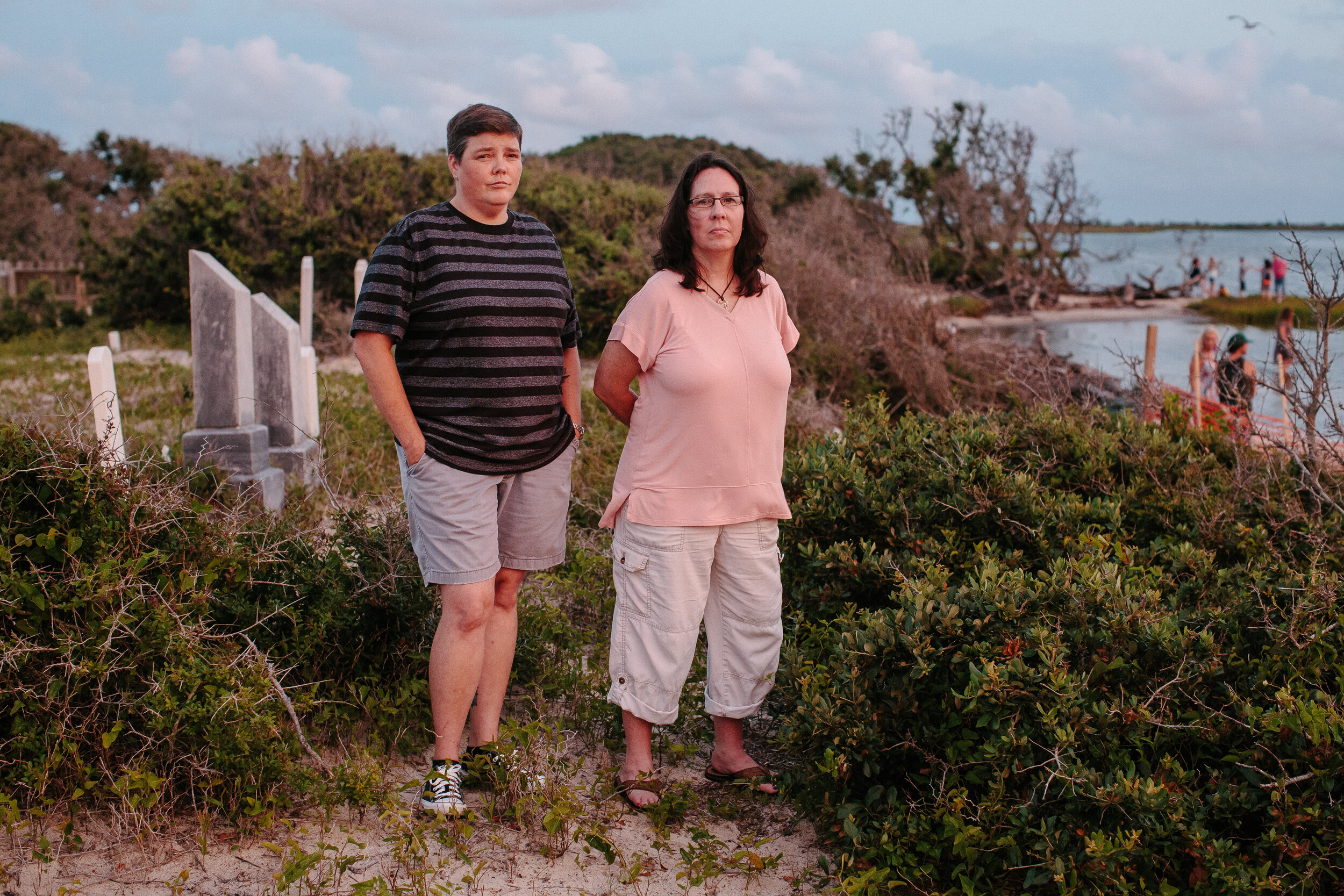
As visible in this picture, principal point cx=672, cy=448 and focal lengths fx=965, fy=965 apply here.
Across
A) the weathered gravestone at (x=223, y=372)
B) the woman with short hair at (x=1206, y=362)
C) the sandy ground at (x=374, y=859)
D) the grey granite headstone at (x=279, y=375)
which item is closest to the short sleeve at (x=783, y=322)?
the sandy ground at (x=374, y=859)

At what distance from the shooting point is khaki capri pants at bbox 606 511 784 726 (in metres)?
3.10

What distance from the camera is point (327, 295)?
47.8 feet

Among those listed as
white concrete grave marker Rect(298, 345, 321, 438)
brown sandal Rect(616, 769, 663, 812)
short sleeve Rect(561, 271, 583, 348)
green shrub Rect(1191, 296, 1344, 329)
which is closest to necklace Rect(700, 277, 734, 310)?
short sleeve Rect(561, 271, 583, 348)

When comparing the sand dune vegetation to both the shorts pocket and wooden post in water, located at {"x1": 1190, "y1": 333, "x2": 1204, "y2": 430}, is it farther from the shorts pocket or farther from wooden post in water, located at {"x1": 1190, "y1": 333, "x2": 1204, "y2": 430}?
wooden post in water, located at {"x1": 1190, "y1": 333, "x2": 1204, "y2": 430}

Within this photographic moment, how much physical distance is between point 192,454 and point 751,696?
400 cm

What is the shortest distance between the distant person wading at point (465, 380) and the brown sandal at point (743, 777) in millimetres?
746

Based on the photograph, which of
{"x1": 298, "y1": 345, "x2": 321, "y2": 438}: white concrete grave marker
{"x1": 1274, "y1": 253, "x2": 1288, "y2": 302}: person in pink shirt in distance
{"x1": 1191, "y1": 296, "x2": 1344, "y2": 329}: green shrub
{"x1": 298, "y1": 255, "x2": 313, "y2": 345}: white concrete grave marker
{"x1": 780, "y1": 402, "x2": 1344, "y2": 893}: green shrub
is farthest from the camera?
{"x1": 1274, "y1": 253, "x2": 1288, "y2": 302}: person in pink shirt in distance

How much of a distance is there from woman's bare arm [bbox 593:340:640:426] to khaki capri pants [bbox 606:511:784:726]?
1.26 feet

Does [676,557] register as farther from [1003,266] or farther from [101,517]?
[1003,266]

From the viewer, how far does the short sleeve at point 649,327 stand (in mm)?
3012

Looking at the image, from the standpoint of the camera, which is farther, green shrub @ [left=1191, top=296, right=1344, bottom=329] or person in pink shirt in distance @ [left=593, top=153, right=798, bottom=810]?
green shrub @ [left=1191, top=296, right=1344, bottom=329]

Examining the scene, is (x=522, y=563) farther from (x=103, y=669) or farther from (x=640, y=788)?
(x=103, y=669)

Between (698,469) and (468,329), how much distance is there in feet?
2.74

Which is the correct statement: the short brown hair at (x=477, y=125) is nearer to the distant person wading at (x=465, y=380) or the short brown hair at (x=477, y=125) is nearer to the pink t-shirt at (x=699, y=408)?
the distant person wading at (x=465, y=380)
